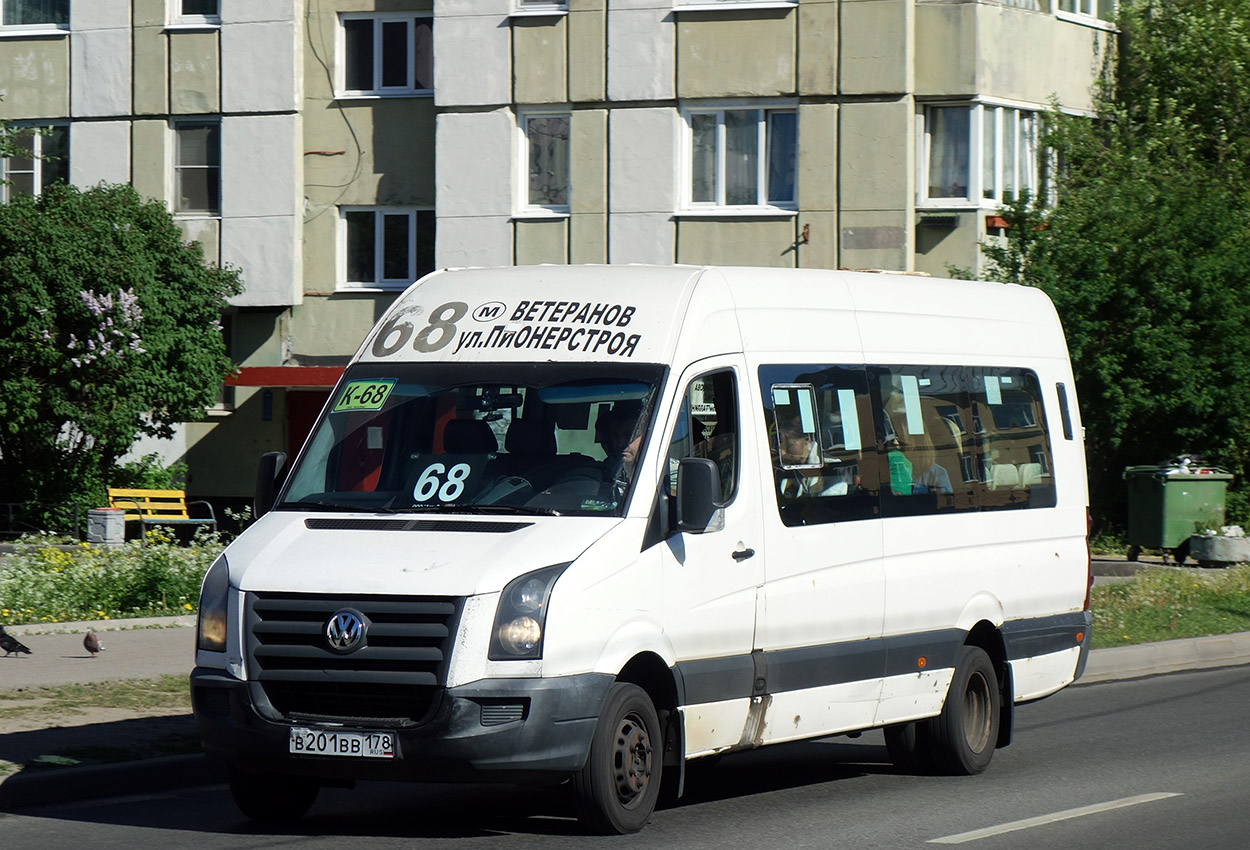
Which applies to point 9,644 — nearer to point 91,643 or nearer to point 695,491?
point 91,643

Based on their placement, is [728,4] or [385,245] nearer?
[728,4]

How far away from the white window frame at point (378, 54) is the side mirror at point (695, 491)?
24318 mm

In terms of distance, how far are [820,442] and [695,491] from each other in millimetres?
1426

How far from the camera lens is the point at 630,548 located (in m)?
7.62

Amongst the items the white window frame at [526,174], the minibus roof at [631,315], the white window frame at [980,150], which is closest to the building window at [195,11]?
the white window frame at [526,174]

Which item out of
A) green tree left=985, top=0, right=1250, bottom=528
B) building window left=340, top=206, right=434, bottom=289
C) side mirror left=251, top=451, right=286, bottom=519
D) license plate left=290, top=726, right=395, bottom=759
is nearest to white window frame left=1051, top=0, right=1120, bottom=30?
green tree left=985, top=0, right=1250, bottom=528

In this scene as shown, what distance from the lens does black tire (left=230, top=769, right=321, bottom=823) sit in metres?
8.09

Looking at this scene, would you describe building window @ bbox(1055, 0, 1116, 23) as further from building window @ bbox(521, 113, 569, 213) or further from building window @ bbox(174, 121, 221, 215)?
building window @ bbox(174, 121, 221, 215)

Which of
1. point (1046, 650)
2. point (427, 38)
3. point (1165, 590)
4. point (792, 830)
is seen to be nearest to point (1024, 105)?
point (427, 38)

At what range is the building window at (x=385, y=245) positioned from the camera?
3138cm

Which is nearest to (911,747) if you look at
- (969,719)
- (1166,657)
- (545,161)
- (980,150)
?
(969,719)

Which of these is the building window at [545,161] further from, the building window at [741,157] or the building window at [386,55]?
the building window at [386,55]

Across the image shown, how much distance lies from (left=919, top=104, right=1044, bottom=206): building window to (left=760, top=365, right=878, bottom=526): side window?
64.1 ft

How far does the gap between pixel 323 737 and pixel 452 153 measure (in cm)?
2347
